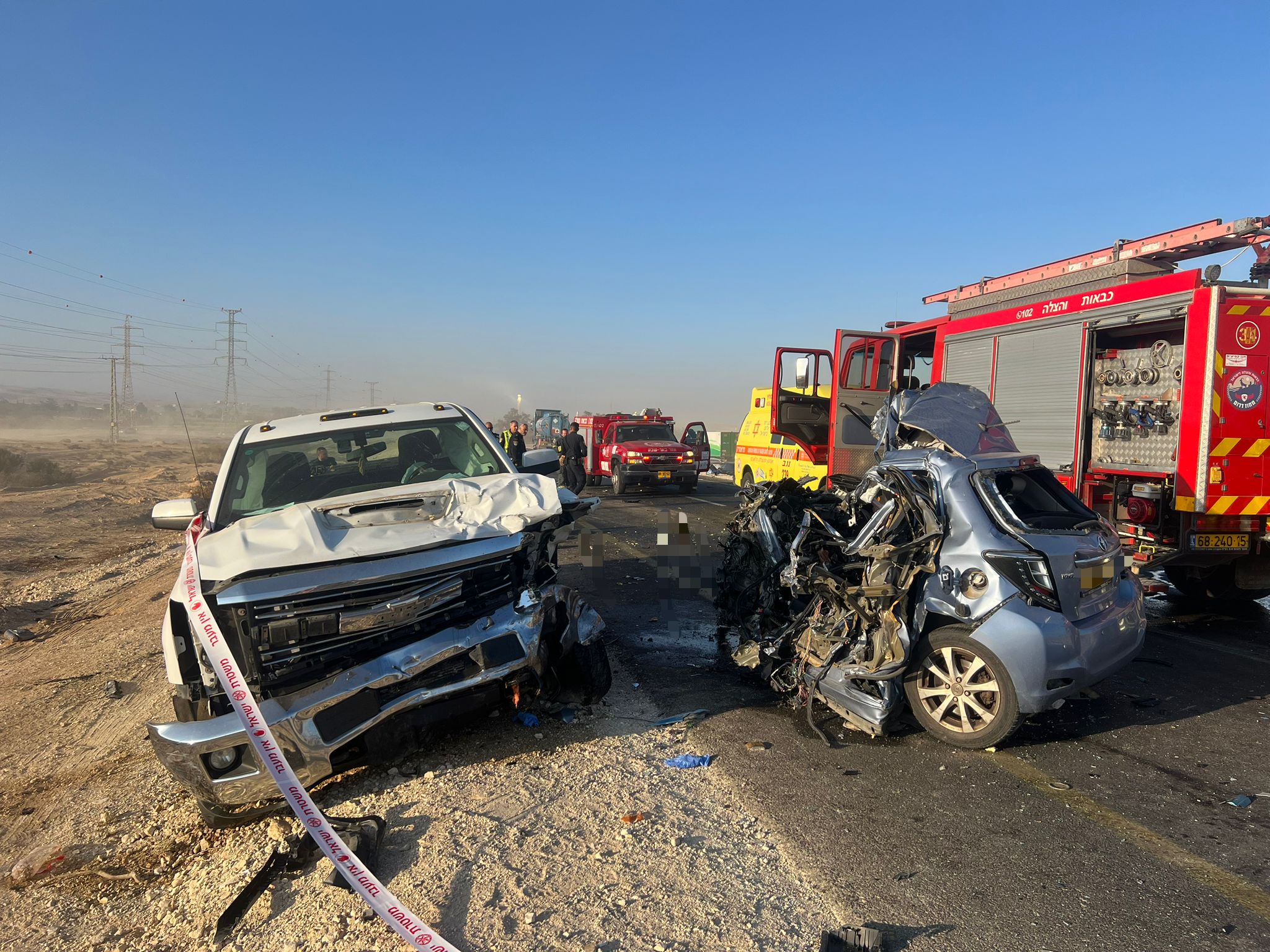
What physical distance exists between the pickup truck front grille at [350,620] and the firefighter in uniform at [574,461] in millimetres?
11895

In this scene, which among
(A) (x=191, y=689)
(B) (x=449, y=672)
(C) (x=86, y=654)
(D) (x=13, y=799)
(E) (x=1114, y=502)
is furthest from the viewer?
(E) (x=1114, y=502)

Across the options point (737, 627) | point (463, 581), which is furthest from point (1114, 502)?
point (463, 581)

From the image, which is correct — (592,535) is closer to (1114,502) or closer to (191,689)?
(1114,502)

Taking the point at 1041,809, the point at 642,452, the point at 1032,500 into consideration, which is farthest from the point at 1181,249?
the point at 642,452

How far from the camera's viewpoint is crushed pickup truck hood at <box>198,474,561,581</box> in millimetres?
3639

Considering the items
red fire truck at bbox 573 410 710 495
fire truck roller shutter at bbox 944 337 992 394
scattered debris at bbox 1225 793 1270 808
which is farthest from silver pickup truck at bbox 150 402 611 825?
red fire truck at bbox 573 410 710 495

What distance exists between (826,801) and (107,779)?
384cm

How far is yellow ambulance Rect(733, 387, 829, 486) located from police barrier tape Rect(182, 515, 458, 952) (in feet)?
35.0

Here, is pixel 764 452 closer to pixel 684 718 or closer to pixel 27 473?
pixel 684 718

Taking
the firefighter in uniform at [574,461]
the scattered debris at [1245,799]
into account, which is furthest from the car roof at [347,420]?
the firefighter in uniform at [574,461]

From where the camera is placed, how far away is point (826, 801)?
12.4 ft

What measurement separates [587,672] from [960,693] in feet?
7.02

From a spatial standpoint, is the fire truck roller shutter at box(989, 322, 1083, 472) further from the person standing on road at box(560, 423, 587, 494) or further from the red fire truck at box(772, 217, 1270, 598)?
the person standing on road at box(560, 423, 587, 494)

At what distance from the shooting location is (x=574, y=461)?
16.8 metres
